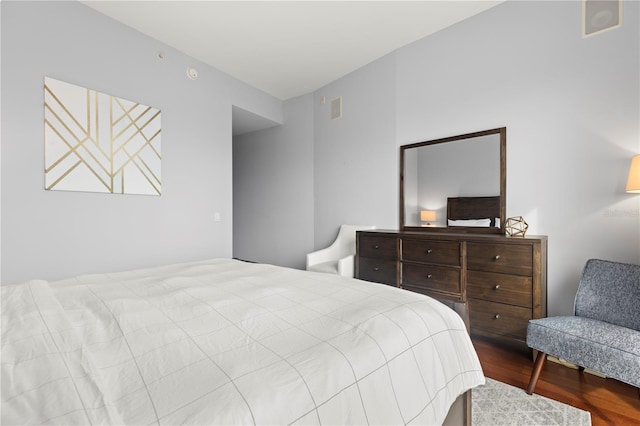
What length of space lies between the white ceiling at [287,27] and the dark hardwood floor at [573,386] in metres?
2.99

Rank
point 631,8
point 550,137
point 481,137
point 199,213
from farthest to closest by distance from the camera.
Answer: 1. point 199,213
2. point 481,137
3. point 550,137
4. point 631,8

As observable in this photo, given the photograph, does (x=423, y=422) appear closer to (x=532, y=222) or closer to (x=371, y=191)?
(x=532, y=222)

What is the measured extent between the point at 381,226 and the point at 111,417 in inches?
124

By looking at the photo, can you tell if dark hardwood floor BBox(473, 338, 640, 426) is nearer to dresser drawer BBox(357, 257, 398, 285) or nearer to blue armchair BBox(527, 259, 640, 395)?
blue armchair BBox(527, 259, 640, 395)

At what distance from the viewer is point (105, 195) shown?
8.32 ft

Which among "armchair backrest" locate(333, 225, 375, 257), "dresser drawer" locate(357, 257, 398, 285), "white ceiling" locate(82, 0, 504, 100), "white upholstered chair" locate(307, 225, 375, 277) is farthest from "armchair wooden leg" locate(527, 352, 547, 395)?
"white ceiling" locate(82, 0, 504, 100)

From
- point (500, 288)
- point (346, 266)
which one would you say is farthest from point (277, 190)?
point (500, 288)

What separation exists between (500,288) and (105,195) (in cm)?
342

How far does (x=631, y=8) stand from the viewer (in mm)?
1989

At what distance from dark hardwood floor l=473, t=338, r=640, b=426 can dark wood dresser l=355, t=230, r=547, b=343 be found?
0.16 metres

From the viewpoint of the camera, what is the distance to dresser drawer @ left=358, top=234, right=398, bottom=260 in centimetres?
282

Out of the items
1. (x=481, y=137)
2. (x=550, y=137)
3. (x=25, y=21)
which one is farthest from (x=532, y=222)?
(x=25, y=21)

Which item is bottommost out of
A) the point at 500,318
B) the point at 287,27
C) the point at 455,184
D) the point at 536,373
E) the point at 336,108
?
the point at 536,373

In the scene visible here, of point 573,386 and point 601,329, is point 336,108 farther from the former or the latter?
point 573,386
